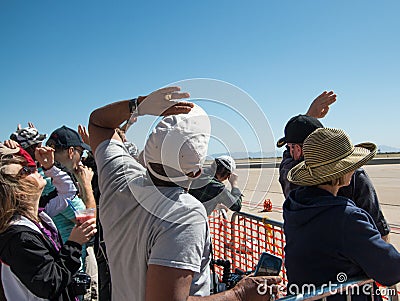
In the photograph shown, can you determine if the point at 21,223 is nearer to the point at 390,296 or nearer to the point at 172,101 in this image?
the point at 172,101

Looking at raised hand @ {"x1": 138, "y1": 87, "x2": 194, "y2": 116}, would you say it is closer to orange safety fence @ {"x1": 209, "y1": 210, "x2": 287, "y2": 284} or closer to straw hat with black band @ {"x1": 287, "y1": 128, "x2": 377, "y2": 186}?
straw hat with black band @ {"x1": 287, "y1": 128, "x2": 377, "y2": 186}

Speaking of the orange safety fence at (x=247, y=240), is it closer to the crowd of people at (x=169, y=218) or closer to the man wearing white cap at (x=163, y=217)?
the crowd of people at (x=169, y=218)

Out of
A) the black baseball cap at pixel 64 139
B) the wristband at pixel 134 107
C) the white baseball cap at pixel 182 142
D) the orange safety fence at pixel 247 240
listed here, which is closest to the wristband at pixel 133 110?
the wristband at pixel 134 107

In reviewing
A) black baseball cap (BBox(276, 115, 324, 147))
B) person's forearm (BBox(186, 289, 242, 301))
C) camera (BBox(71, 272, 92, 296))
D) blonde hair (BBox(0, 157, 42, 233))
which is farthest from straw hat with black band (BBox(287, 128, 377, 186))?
blonde hair (BBox(0, 157, 42, 233))

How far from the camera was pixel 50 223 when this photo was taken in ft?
7.30

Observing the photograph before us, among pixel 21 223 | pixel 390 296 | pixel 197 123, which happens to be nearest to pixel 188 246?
pixel 197 123

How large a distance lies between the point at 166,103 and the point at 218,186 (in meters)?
1.07

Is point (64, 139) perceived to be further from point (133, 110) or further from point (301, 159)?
point (301, 159)

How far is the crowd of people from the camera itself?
135 cm

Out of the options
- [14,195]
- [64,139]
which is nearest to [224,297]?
[14,195]

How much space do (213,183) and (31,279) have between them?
1.17 meters

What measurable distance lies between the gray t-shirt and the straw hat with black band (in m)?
0.90

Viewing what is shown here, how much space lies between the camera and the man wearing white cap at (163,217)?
1.26 metres

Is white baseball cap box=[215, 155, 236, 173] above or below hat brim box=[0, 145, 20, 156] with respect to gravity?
below
